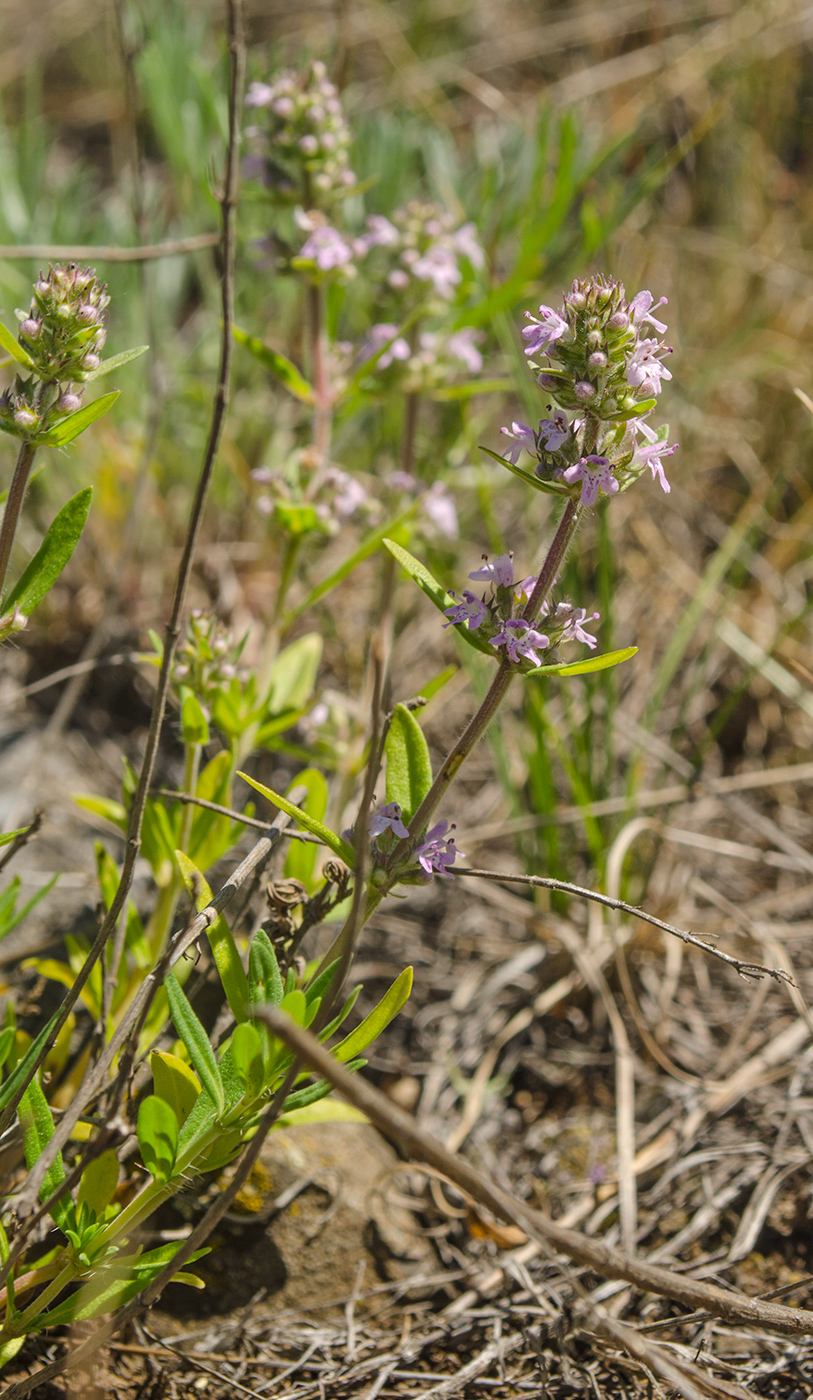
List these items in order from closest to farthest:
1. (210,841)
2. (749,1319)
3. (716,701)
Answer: (749,1319) < (210,841) < (716,701)

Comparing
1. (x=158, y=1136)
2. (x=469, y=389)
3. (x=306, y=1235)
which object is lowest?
(x=306, y=1235)

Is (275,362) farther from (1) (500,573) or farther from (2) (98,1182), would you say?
(2) (98,1182)

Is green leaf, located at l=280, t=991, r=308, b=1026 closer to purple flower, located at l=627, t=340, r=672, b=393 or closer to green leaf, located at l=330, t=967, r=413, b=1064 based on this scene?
green leaf, located at l=330, t=967, r=413, b=1064

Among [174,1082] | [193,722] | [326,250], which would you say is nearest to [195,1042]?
[174,1082]

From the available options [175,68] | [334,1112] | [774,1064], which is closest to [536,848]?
[774,1064]

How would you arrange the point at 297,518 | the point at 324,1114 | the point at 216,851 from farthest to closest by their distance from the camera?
the point at 297,518, the point at 216,851, the point at 324,1114

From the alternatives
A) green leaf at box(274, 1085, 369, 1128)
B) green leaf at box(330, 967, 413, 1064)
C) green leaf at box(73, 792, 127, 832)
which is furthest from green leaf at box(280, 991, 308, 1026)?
green leaf at box(73, 792, 127, 832)

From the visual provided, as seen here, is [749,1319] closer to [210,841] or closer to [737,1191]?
[737,1191]
